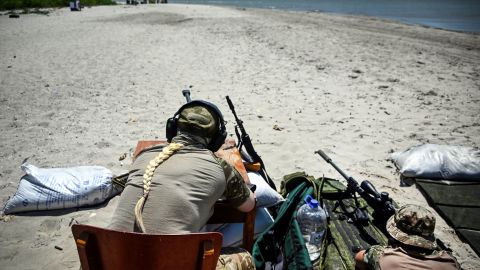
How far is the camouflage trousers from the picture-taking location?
220 cm

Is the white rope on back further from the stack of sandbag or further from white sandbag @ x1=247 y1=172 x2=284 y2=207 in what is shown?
the stack of sandbag

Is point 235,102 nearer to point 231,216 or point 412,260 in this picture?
point 231,216

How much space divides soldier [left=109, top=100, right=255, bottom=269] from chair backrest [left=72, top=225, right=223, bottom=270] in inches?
10.9

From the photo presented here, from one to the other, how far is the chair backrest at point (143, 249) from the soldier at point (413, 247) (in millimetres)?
1290

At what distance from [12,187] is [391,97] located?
7316 millimetres

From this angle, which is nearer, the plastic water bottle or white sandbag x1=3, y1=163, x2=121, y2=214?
the plastic water bottle

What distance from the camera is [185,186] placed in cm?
212

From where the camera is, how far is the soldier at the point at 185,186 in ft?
6.64

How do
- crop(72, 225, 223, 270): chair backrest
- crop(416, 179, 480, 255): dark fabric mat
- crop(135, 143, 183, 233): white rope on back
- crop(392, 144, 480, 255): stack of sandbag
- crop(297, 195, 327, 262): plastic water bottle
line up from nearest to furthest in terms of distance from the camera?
crop(72, 225, 223, 270): chair backrest < crop(135, 143, 183, 233): white rope on back < crop(297, 195, 327, 262): plastic water bottle < crop(416, 179, 480, 255): dark fabric mat < crop(392, 144, 480, 255): stack of sandbag

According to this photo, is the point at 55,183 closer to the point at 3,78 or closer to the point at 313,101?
the point at 313,101

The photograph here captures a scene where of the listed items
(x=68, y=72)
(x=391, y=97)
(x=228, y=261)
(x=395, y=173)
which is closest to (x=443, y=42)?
(x=391, y=97)

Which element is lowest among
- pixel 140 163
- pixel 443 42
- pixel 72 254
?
pixel 72 254

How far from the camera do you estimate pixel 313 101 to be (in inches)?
287

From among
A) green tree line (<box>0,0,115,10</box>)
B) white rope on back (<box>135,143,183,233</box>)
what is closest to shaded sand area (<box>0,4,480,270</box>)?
white rope on back (<box>135,143,183,233</box>)
